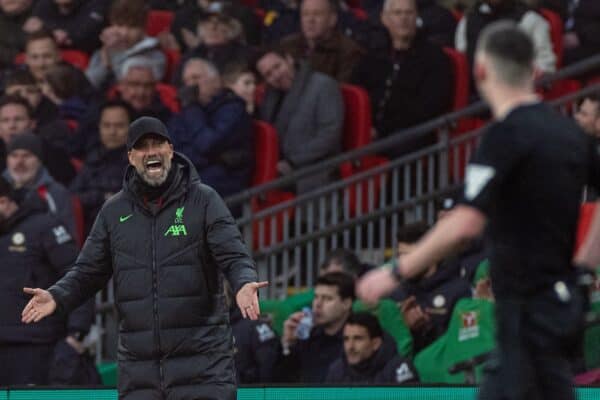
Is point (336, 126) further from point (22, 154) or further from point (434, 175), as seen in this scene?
point (22, 154)

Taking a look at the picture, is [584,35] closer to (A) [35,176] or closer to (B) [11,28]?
(A) [35,176]

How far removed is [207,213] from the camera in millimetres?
9234

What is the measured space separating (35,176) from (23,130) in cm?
115

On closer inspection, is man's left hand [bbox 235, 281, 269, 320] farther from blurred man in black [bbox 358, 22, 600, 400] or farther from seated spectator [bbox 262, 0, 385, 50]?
seated spectator [bbox 262, 0, 385, 50]

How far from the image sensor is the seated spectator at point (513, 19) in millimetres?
14508

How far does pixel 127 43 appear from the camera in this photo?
1612 centimetres

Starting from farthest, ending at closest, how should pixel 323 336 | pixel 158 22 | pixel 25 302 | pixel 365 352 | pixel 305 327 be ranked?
1. pixel 158 22
2. pixel 305 327
3. pixel 323 336
4. pixel 25 302
5. pixel 365 352

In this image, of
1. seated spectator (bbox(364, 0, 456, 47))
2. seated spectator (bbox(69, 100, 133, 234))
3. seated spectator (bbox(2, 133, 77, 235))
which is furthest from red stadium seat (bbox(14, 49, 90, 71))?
seated spectator (bbox(2, 133, 77, 235))

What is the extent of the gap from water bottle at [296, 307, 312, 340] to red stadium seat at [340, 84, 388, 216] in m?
1.61

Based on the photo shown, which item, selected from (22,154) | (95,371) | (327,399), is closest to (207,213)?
(327,399)

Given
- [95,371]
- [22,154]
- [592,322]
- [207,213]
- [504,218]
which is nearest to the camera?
[504,218]

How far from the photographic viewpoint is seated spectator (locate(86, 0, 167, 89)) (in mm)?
16016

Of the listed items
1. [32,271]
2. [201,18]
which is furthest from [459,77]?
[32,271]

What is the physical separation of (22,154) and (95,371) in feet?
5.93
